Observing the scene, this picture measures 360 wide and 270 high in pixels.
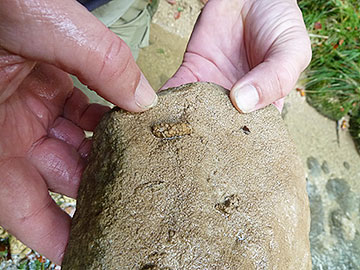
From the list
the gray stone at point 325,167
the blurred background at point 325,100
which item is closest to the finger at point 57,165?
the blurred background at point 325,100

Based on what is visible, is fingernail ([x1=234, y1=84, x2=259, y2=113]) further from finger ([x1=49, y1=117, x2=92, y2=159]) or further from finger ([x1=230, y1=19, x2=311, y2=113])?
finger ([x1=49, y1=117, x2=92, y2=159])

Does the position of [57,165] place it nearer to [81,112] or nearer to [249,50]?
[81,112]

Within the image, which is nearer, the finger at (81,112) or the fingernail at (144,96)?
the fingernail at (144,96)

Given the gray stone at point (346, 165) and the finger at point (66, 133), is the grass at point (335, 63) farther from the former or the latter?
the finger at point (66, 133)

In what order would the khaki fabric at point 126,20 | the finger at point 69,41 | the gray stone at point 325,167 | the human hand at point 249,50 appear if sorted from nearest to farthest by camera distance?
the finger at point 69,41 → the human hand at point 249,50 → the khaki fabric at point 126,20 → the gray stone at point 325,167

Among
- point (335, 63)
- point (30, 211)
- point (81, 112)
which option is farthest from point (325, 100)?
point (30, 211)

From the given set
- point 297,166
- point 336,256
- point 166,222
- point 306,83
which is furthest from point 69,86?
point 306,83
